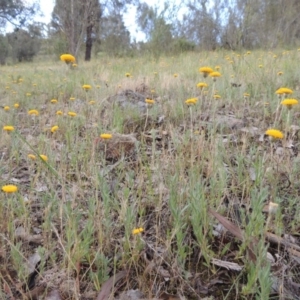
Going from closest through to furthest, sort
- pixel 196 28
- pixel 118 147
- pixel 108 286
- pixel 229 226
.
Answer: pixel 108 286 < pixel 229 226 < pixel 118 147 < pixel 196 28

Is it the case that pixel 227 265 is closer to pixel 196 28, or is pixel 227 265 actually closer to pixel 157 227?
pixel 157 227

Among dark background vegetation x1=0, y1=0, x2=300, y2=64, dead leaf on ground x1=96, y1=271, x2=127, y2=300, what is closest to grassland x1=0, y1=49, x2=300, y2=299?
dead leaf on ground x1=96, y1=271, x2=127, y2=300

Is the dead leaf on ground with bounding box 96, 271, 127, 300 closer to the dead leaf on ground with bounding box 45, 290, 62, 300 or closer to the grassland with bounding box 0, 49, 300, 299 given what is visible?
the grassland with bounding box 0, 49, 300, 299

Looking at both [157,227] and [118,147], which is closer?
[157,227]

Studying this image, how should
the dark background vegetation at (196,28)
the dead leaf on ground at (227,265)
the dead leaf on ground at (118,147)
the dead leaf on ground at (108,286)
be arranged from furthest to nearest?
the dark background vegetation at (196,28)
the dead leaf on ground at (118,147)
the dead leaf on ground at (227,265)
the dead leaf on ground at (108,286)

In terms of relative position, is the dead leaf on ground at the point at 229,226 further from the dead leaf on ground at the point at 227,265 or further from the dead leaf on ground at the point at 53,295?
the dead leaf on ground at the point at 53,295

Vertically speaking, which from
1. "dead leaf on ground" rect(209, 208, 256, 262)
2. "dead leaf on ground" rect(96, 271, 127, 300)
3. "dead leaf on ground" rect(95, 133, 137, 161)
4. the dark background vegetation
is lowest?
"dead leaf on ground" rect(96, 271, 127, 300)

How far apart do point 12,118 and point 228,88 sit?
7.20 feet

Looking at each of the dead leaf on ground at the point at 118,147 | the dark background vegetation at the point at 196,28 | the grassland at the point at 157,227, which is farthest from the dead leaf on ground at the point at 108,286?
the dark background vegetation at the point at 196,28

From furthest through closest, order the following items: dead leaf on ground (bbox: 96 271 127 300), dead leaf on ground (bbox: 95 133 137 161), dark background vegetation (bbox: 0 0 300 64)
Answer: dark background vegetation (bbox: 0 0 300 64) < dead leaf on ground (bbox: 95 133 137 161) < dead leaf on ground (bbox: 96 271 127 300)

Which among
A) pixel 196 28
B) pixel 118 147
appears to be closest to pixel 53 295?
pixel 118 147

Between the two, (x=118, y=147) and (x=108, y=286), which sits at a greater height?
(x=118, y=147)

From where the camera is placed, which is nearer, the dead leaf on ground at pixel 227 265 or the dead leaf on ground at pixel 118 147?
the dead leaf on ground at pixel 227 265

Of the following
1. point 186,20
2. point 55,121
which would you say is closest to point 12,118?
point 55,121
